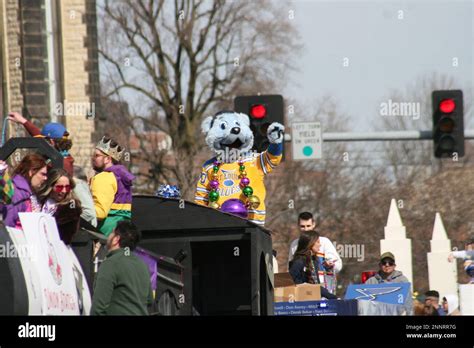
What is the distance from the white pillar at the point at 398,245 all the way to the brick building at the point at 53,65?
775 centimetres

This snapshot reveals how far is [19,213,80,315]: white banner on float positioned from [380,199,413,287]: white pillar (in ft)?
88.1

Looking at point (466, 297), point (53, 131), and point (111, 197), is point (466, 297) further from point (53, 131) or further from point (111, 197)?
point (53, 131)

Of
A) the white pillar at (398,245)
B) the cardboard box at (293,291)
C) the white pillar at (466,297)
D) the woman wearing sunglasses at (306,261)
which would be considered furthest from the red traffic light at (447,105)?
the white pillar at (398,245)

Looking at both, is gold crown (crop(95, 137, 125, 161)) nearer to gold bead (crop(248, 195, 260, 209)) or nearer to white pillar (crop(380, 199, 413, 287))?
gold bead (crop(248, 195, 260, 209))

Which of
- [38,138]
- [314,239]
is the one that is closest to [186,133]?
[314,239]

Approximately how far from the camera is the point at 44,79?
1599 inches

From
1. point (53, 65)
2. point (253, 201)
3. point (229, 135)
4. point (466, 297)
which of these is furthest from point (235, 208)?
point (53, 65)

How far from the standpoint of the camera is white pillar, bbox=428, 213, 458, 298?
39.4m

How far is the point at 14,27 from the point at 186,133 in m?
7.30

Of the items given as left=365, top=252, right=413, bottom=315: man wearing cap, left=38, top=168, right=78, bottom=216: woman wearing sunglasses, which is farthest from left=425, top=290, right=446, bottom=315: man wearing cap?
left=38, top=168, right=78, bottom=216: woman wearing sunglasses

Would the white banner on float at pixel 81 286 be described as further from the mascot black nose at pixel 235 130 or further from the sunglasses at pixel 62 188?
the mascot black nose at pixel 235 130

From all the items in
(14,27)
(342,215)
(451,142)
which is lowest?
(342,215)

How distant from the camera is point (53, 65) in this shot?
1670 inches
